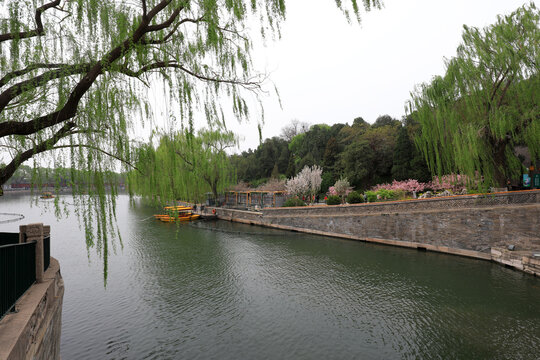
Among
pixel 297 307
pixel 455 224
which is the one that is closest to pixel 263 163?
pixel 455 224

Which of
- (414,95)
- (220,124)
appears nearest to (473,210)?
(414,95)

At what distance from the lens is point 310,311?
791 centimetres

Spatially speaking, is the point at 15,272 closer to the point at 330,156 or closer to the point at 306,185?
the point at 306,185

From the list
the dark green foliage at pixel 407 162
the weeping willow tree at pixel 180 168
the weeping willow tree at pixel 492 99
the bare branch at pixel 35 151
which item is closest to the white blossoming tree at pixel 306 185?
the weeping willow tree at pixel 180 168

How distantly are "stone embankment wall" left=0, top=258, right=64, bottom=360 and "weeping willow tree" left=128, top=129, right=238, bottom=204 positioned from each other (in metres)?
2.26

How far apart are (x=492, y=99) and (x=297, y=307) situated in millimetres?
12189

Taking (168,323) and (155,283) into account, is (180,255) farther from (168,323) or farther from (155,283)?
(168,323)

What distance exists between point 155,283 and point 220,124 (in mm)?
7563

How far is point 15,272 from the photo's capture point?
11.6 feet

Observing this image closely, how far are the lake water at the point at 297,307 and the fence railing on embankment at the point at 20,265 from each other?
716 millimetres

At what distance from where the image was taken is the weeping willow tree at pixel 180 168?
5242 millimetres

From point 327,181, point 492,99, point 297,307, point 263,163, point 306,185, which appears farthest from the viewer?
point 263,163

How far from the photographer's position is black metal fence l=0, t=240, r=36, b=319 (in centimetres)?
316

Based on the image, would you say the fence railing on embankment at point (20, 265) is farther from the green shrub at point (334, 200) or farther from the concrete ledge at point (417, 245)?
the green shrub at point (334, 200)
